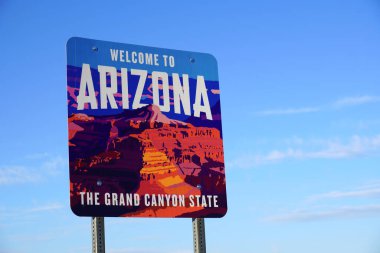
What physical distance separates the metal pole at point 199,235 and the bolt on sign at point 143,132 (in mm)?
119

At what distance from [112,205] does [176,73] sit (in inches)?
101

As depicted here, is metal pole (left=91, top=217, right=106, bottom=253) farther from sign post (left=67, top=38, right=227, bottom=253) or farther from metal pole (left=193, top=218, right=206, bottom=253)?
metal pole (left=193, top=218, right=206, bottom=253)

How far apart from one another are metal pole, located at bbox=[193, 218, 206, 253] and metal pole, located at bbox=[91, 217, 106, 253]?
177cm

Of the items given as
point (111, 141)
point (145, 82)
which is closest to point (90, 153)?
point (111, 141)

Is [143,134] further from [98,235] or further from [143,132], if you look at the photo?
[98,235]

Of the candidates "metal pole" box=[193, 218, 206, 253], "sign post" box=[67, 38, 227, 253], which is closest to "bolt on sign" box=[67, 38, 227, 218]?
"sign post" box=[67, 38, 227, 253]

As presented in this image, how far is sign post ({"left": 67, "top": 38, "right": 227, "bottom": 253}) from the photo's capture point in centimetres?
1189

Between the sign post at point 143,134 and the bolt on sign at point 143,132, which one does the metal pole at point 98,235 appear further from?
the bolt on sign at point 143,132

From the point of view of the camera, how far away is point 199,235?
12.9 metres

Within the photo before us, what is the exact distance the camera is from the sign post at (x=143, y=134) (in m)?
11.9

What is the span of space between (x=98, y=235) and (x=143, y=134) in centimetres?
186

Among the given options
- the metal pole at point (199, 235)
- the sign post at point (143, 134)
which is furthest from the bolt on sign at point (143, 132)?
the metal pole at point (199, 235)

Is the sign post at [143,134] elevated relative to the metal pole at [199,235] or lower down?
elevated

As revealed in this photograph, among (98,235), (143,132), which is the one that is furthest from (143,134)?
(98,235)
